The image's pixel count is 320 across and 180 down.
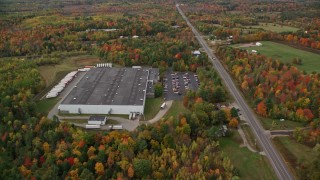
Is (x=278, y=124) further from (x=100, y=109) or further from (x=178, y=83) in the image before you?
(x=100, y=109)

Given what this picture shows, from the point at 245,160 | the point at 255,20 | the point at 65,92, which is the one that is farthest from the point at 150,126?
the point at 255,20

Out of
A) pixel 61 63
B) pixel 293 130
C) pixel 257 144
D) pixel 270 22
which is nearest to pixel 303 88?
pixel 293 130

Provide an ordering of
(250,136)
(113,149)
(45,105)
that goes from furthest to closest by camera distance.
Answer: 1. (45,105)
2. (250,136)
3. (113,149)

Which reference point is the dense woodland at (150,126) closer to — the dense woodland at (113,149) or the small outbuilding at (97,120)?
the dense woodland at (113,149)

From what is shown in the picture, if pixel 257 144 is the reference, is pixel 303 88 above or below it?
above

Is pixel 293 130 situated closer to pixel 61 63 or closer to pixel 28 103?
pixel 28 103

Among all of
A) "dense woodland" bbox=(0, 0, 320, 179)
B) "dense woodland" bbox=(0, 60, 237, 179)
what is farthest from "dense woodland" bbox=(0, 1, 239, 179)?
"dense woodland" bbox=(0, 0, 320, 179)
